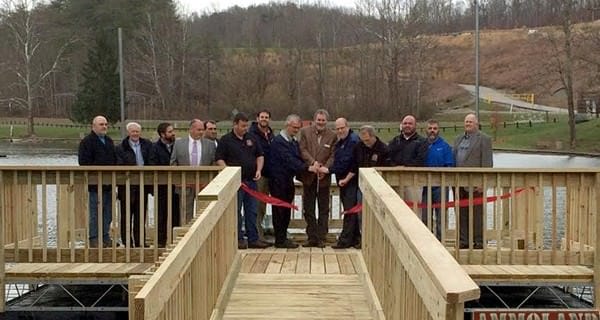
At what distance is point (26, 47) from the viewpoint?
5059cm

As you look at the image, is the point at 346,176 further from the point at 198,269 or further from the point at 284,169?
the point at 198,269

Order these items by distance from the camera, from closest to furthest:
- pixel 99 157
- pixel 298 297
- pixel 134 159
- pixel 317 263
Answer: pixel 298 297, pixel 317 263, pixel 99 157, pixel 134 159

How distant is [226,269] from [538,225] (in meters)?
3.17

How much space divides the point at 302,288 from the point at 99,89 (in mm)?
41980

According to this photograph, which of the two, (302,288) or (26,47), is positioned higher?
(26,47)

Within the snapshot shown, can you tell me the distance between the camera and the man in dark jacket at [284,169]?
28.2 feet

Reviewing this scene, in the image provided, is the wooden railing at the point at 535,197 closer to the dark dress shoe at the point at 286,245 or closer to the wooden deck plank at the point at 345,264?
the wooden deck plank at the point at 345,264

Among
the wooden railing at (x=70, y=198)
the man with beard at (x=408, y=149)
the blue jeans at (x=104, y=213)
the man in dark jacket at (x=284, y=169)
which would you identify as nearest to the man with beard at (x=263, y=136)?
the man in dark jacket at (x=284, y=169)

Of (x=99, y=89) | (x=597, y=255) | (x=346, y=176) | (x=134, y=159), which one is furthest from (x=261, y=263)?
(x=99, y=89)


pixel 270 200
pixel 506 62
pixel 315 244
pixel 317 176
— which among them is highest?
pixel 506 62

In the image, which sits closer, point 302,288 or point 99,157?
point 302,288

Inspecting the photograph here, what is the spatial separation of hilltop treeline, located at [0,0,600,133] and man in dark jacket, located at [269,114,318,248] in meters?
41.3

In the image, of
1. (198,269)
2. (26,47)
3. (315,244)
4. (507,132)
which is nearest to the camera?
(198,269)

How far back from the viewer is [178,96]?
193 feet
